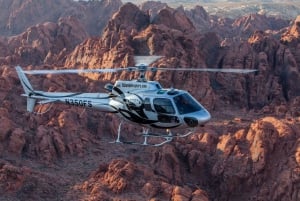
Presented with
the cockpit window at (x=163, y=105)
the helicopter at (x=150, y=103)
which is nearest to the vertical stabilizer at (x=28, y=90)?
the helicopter at (x=150, y=103)

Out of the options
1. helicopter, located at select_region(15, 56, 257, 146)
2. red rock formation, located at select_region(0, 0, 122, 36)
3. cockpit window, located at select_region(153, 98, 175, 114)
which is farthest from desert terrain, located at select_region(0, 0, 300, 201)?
red rock formation, located at select_region(0, 0, 122, 36)

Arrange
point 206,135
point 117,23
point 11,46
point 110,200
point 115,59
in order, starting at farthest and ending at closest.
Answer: point 11,46 < point 117,23 < point 115,59 < point 206,135 < point 110,200

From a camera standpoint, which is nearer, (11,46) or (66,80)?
(66,80)

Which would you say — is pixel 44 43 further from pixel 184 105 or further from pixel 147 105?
pixel 184 105

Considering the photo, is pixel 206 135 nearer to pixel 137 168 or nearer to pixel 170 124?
pixel 137 168

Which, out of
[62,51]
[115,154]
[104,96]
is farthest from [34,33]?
[104,96]

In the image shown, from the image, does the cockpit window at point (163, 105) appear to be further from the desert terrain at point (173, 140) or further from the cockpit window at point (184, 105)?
the desert terrain at point (173, 140)

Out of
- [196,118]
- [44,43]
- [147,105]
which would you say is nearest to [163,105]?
[147,105]
